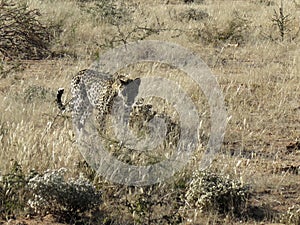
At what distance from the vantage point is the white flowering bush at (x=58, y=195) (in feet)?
13.6

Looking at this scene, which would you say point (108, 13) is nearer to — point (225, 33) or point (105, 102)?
point (225, 33)

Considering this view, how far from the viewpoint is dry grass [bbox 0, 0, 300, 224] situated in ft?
16.3

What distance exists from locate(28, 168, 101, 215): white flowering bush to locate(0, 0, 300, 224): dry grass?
0.51m

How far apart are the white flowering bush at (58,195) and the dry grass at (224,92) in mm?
509

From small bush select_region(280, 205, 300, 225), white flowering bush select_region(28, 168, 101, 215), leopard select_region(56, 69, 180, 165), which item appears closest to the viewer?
white flowering bush select_region(28, 168, 101, 215)

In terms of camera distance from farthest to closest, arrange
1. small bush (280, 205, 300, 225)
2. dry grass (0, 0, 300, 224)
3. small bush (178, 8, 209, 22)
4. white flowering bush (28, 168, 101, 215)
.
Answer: small bush (178, 8, 209, 22) < dry grass (0, 0, 300, 224) < small bush (280, 205, 300, 225) < white flowering bush (28, 168, 101, 215)

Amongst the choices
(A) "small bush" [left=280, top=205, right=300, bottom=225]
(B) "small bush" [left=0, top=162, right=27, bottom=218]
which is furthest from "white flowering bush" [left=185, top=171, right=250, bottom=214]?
(B) "small bush" [left=0, top=162, right=27, bottom=218]

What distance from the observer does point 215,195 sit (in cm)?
453

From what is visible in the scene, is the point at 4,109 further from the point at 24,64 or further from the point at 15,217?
the point at 24,64

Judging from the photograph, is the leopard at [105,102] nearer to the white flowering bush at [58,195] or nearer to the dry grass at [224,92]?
the dry grass at [224,92]

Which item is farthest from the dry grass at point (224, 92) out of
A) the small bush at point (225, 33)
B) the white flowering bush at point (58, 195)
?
the white flowering bush at point (58, 195)

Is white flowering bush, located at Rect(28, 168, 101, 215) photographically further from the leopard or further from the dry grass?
the leopard

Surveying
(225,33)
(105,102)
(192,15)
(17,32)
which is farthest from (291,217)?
(192,15)

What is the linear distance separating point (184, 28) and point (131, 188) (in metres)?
7.51
